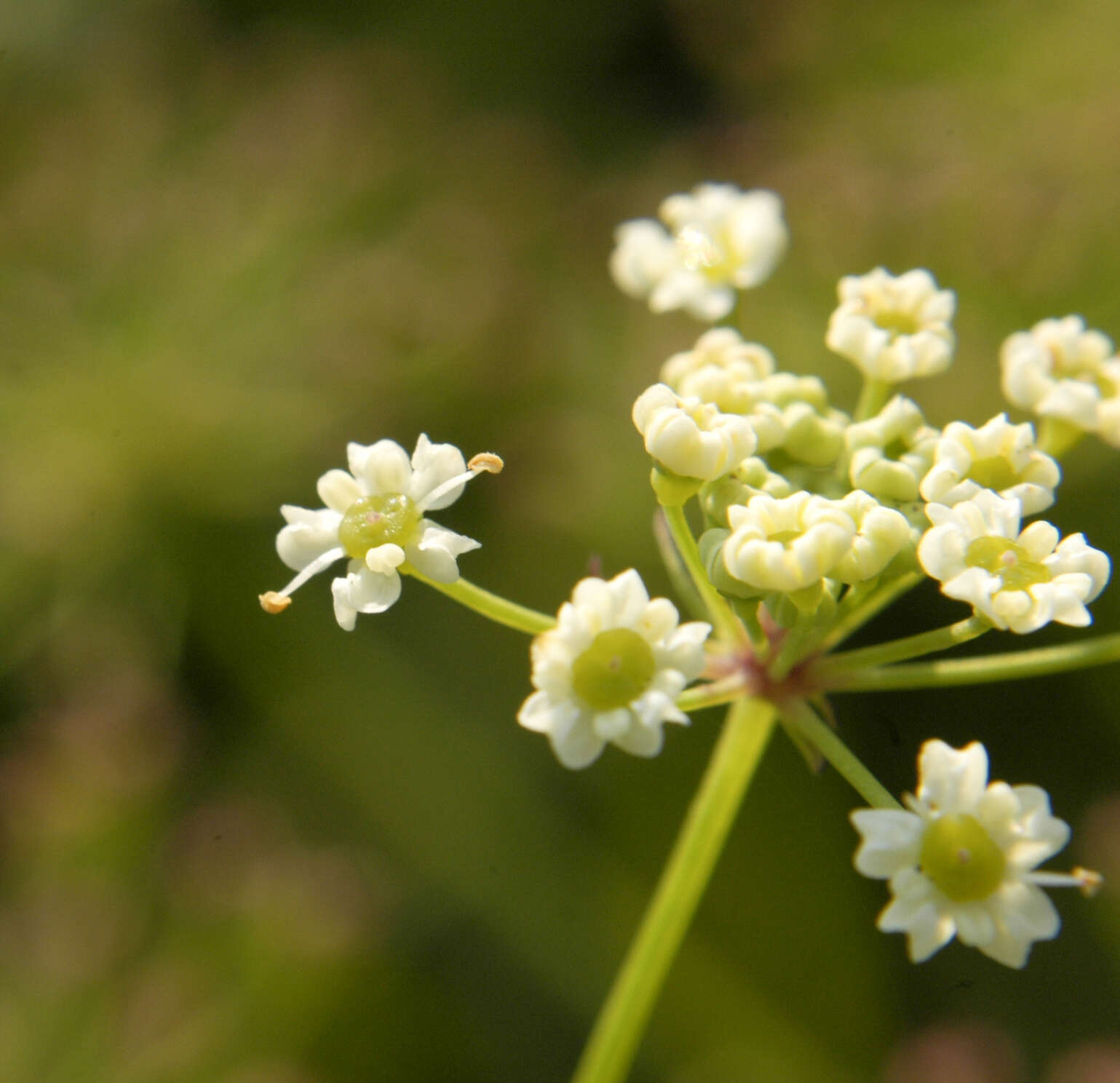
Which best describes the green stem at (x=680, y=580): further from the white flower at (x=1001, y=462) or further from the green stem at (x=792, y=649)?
the white flower at (x=1001, y=462)

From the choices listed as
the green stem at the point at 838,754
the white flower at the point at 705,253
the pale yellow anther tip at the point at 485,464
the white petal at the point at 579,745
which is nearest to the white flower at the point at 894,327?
the white flower at the point at 705,253

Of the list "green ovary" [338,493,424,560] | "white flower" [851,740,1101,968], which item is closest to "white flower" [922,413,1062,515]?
"white flower" [851,740,1101,968]

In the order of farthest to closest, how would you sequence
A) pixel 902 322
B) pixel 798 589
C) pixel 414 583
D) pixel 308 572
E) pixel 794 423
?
1. pixel 414 583
2. pixel 902 322
3. pixel 794 423
4. pixel 308 572
5. pixel 798 589

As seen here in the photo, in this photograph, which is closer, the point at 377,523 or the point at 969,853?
the point at 969,853

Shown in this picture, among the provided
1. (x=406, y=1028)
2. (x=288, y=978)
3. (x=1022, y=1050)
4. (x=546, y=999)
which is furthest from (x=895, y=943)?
(x=288, y=978)

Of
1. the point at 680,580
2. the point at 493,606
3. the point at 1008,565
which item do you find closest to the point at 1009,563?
the point at 1008,565

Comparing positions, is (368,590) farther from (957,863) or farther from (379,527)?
(957,863)
